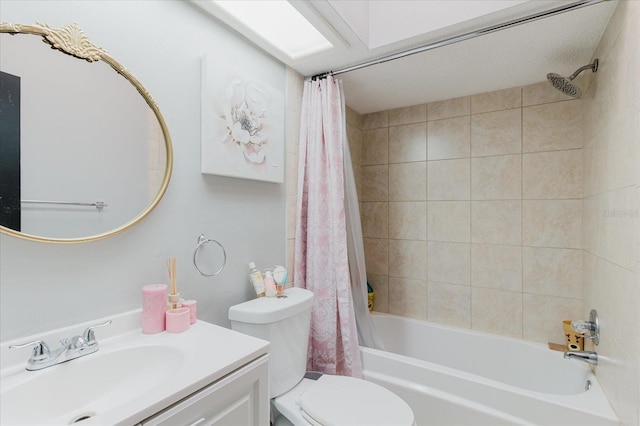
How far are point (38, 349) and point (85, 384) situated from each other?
0.50 feet

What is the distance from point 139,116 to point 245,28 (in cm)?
69

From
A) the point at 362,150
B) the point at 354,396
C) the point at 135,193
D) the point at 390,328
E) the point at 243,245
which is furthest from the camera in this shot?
the point at 362,150

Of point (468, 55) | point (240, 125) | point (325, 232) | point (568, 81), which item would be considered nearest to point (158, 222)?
point (240, 125)

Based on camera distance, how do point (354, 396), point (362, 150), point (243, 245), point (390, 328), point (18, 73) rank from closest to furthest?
point (18, 73) < point (354, 396) < point (243, 245) < point (390, 328) < point (362, 150)

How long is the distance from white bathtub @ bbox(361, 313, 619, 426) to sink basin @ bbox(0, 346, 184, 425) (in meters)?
1.24

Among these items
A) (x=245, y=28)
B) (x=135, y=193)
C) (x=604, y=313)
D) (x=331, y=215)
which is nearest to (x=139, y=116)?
(x=135, y=193)

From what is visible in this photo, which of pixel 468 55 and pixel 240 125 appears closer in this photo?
pixel 240 125

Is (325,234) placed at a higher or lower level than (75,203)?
lower

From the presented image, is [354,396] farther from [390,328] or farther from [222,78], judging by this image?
[222,78]

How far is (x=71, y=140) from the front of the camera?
958mm

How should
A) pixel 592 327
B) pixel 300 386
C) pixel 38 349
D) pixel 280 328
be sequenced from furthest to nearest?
1. pixel 592 327
2. pixel 300 386
3. pixel 280 328
4. pixel 38 349

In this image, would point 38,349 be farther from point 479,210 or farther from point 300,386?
point 479,210

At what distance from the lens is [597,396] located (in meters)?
1.43

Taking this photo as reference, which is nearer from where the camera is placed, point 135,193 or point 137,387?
point 137,387
